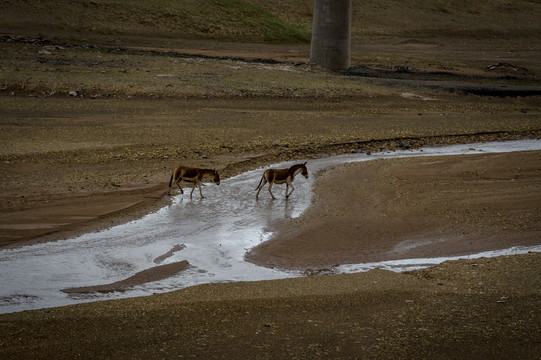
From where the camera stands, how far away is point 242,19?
46.4 m

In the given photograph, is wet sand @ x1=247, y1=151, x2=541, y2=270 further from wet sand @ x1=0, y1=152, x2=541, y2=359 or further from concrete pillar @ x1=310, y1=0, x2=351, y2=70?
concrete pillar @ x1=310, y1=0, x2=351, y2=70

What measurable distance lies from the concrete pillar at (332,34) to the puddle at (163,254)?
60.3 feet

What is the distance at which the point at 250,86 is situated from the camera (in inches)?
961

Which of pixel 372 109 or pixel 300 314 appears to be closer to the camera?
pixel 300 314

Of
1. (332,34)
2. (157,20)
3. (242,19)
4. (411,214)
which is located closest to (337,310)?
(411,214)

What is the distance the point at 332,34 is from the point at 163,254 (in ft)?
74.4

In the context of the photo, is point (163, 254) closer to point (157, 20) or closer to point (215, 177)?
point (215, 177)

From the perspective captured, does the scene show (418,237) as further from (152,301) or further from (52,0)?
(52,0)

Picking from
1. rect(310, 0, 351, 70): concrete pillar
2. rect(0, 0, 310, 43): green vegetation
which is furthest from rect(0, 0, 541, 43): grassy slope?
rect(310, 0, 351, 70): concrete pillar

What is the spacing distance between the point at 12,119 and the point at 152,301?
481 inches

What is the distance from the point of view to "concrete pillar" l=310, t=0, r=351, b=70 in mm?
31125

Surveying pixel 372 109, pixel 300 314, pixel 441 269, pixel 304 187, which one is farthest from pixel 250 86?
pixel 300 314

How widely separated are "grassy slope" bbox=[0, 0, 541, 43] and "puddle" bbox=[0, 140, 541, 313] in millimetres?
27362

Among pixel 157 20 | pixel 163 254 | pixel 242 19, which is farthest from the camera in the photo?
pixel 242 19
